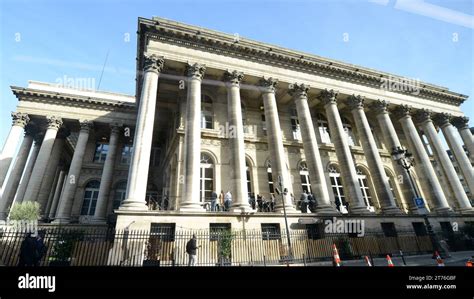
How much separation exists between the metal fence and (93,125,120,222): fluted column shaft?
8.22 meters

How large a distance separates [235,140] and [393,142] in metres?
14.2

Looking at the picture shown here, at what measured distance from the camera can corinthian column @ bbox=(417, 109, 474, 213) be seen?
1945 cm

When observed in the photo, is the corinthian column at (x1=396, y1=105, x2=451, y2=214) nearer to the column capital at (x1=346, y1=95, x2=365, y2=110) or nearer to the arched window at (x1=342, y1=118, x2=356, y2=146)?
the arched window at (x1=342, y1=118, x2=356, y2=146)

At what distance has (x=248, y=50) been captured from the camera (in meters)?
17.5

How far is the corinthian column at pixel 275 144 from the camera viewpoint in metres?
14.3

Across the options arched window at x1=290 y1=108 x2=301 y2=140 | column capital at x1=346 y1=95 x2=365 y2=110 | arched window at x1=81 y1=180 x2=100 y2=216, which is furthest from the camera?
arched window at x1=81 y1=180 x2=100 y2=216

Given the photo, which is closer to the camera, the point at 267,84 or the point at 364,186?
the point at 267,84

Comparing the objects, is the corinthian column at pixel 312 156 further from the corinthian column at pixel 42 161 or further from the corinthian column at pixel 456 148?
the corinthian column at pixel 42 161

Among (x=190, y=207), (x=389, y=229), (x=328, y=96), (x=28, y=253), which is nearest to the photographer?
(x=28, y=253)

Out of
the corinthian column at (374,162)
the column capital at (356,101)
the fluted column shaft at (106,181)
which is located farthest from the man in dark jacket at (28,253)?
the column capital at (356,101)

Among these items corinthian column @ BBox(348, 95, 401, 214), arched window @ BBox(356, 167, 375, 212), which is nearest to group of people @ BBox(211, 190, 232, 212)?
corinthian column @ BBox(348, 95, 401, 214)

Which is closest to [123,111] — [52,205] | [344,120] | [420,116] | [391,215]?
[52,205]

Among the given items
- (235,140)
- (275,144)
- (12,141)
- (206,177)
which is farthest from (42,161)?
(275,144)

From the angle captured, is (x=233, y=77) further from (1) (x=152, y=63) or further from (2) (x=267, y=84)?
(1) (x=152, y=63)
